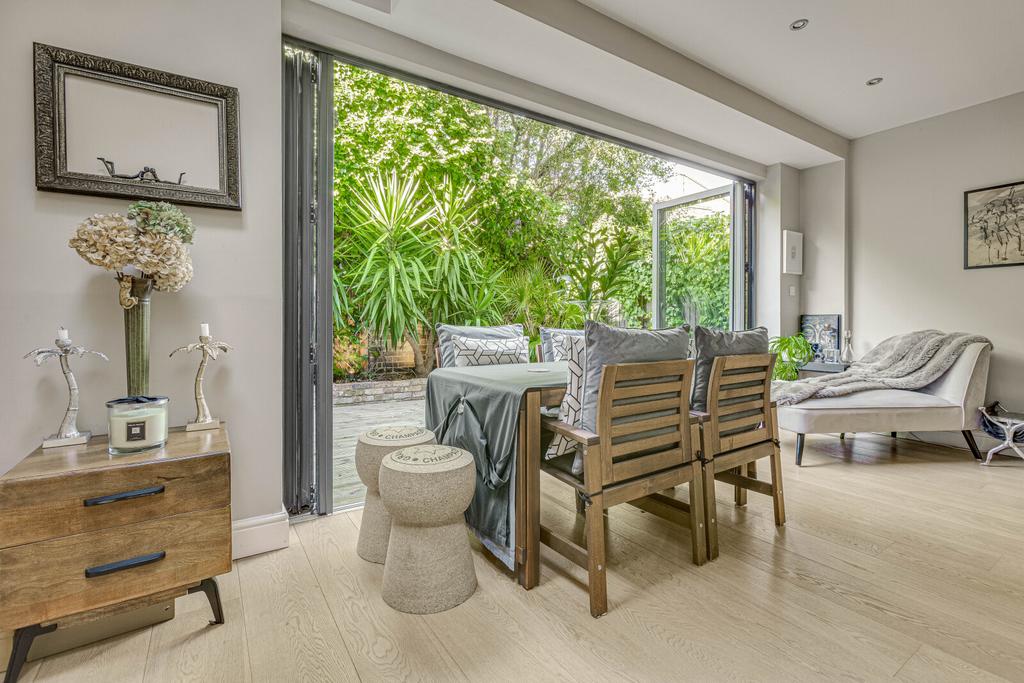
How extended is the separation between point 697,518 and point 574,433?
2.32 ft

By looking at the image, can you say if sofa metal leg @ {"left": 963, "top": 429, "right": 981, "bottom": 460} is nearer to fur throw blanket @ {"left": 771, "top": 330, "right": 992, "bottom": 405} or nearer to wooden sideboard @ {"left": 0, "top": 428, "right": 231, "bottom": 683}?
fur throw blanket @ {"left": 771, "top": 330, "right": 992, "bottom": 405}

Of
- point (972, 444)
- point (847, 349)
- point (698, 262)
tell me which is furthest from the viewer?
point (698, 262)

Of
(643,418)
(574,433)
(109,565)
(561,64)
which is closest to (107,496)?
(109,565)

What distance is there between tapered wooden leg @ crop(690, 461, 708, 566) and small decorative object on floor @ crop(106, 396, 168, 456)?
1913 mm

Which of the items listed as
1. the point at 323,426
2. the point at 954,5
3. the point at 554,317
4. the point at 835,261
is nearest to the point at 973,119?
the point at 835,261

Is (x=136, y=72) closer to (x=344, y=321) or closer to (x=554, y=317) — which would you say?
(x=344, y=321)

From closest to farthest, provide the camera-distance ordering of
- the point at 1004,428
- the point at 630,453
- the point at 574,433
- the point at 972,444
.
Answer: the point at 574,433 → the point at 630,453 → the point at 1004,428 → the point at 972,444

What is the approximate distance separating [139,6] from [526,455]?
222 centimetres

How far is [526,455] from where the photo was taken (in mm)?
1786

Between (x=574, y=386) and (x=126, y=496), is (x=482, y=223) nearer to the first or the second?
(x=574, y=386)

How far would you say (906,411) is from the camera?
333 cm

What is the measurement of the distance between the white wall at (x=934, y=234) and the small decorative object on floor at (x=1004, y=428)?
0.41 meters

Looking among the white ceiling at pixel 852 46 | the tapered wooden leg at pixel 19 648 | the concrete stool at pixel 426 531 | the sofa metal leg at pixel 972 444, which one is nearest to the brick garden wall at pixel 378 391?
the concrete stool at pixel 426 531

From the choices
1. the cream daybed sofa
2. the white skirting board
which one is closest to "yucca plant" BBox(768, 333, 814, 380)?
the cream daybed sofa
